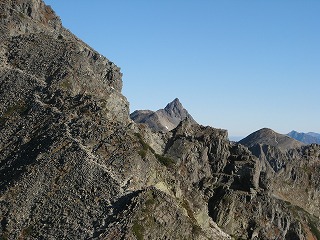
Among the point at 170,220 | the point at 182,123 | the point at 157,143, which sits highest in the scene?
the point at 182,123

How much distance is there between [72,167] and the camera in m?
88.8

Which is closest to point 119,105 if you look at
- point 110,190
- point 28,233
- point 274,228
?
point 110,190

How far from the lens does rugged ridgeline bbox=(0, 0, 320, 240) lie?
8138cm

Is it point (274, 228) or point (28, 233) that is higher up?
point (274, 228)

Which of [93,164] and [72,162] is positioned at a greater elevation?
[93,164]

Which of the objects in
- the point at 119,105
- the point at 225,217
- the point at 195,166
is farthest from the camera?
the point at 195,166

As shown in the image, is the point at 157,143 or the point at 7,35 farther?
the point at 157,143

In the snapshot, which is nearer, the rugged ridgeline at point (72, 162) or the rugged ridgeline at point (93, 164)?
the rugged ridgeline at point (72, 162)

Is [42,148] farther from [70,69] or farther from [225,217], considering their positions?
[225,217]

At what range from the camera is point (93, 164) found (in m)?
89.6

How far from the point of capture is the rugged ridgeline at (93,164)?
267 feet

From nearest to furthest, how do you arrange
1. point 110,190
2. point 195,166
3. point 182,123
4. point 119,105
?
point 110,190 → point 119,105 → point 195,166 → point 182,123

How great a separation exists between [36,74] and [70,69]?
8.43 meters

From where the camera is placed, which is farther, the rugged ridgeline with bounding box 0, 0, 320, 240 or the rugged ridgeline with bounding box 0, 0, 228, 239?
the rugged ridgeline with bounding box 0, 0, 320, 240
